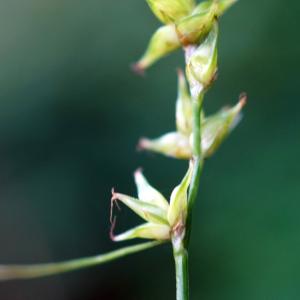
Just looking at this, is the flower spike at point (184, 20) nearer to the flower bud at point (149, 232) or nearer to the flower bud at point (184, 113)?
the flower bud at point (184, 113)

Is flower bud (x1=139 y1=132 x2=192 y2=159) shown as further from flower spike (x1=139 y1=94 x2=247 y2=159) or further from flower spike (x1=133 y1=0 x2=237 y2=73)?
flower spike (x1=133 y1=0 x2=237 y2=73)

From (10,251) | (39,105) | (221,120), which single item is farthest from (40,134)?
(221,120)

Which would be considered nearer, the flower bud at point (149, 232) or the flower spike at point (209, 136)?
the flower bud at point (149, 232)

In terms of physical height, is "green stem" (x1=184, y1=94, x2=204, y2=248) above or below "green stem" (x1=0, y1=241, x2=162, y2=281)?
above

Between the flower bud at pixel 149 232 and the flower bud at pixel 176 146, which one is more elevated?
the flower bud at pixel 176 146

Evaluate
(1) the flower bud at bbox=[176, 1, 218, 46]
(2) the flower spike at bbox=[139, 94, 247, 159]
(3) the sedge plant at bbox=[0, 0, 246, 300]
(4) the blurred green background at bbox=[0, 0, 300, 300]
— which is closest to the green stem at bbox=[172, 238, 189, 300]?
(3) the sedge plant at bbox=[0, 0, 246, 300]

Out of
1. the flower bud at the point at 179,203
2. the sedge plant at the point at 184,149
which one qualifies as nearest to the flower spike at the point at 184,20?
the sedge plant at the point at 184,149

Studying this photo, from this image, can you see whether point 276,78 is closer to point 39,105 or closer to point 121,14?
point 121,14
